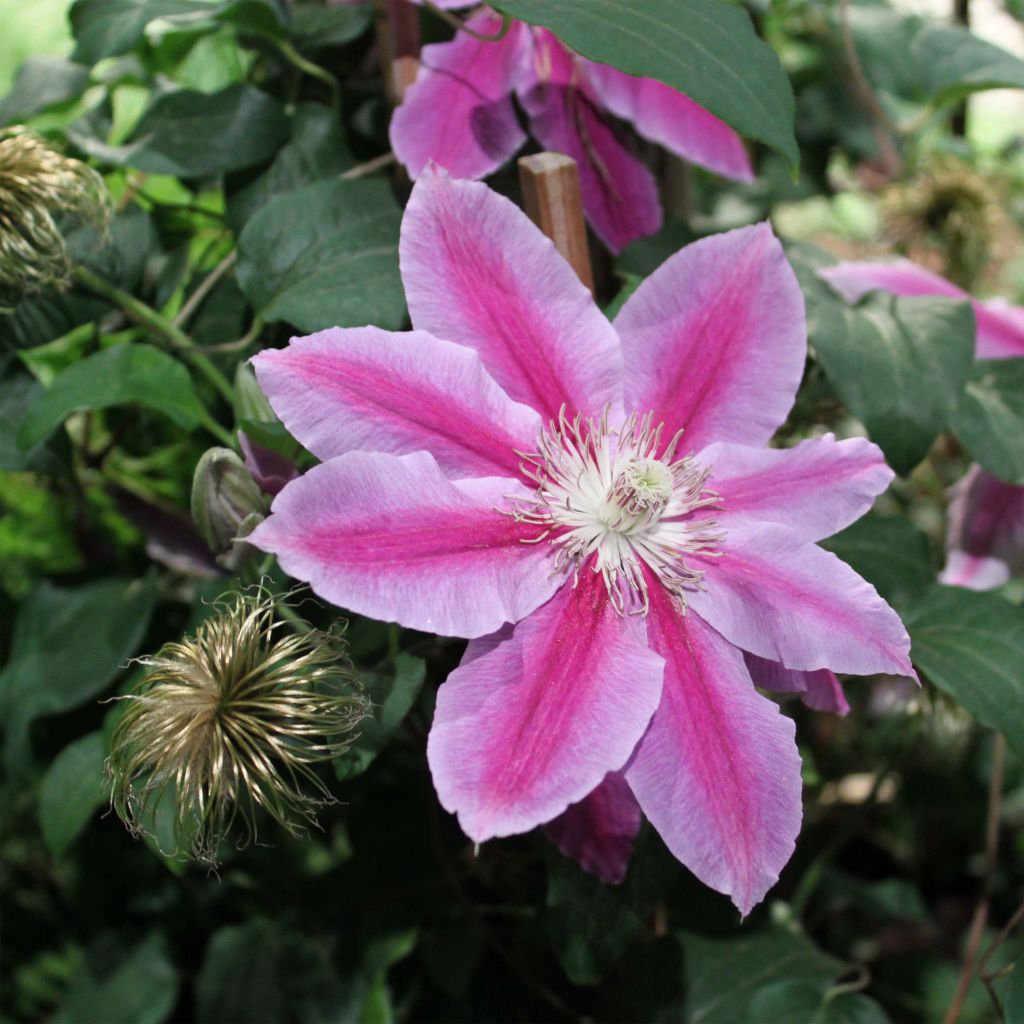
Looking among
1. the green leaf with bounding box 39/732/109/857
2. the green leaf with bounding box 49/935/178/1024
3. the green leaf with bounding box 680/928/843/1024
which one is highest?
the green leaf with bounding box 39/732/109/857

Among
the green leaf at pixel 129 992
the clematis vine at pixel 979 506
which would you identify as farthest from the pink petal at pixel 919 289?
the green leaf at pixel 129 992

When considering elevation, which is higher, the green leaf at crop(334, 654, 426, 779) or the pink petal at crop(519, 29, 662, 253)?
the pink petal at crop(519, 29, 662, 253)

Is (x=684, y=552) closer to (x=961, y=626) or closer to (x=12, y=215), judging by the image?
(x=961, y=626)

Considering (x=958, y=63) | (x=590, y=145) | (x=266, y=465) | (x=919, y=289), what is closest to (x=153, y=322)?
(x=266, y=465)

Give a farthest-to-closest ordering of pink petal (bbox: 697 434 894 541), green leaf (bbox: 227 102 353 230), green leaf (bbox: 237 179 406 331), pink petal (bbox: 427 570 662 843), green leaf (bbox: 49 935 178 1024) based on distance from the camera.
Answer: green leaf (bbox: 49 935 178 1024) → green leaf (bbox: 227 102 353 230) → green leaf (bbox: 237 179 406 331) → pink petal (bbox: 697 434 894 541) → pink petal (bbox: 427 570 662 843)

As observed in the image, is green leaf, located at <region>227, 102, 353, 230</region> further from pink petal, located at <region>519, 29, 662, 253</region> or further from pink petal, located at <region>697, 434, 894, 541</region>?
pink petal, located at <region>697, 434, 894, 541</region>

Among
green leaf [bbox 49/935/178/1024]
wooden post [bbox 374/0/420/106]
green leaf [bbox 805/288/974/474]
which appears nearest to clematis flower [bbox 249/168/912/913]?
green leaf [bbox 805/288/974/474]
